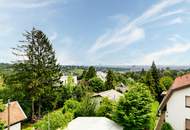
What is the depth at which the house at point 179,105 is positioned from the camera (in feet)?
89.8

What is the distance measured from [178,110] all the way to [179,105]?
52 centimetres

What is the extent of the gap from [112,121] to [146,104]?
14.1ft

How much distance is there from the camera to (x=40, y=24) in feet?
182

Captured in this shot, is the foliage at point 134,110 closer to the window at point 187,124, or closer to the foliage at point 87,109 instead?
the window at point 187,124

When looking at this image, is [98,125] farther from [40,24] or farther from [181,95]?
[40,24]

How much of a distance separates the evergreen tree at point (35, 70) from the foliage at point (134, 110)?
2597cm

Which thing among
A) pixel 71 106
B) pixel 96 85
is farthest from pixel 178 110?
pixel 96 85

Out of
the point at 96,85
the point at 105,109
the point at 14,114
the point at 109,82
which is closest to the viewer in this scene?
the point at 14,114

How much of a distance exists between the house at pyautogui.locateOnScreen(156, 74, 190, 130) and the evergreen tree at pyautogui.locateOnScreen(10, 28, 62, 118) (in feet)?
101

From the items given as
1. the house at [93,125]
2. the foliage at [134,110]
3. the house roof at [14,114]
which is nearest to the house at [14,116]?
the house roof at [14,114]

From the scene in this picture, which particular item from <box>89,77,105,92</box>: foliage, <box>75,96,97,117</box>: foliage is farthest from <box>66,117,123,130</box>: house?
<box>89,77,105,92</box>: foliage

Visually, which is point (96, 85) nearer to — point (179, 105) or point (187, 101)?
point (179, 105)

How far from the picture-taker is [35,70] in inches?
2192

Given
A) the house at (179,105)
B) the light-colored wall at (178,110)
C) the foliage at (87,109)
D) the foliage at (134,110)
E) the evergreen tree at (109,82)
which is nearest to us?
the house at (179,105)
